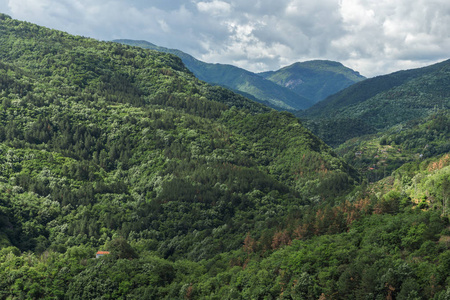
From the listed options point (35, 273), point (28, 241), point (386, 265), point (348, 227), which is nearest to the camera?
point (386, 265)

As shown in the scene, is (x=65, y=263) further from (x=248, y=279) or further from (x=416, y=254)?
(x=416, y=254)

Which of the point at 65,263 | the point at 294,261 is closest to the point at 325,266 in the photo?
the point at 294,261

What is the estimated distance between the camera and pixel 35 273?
446 feet

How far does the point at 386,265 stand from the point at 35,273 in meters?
117

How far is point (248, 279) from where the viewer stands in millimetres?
103312

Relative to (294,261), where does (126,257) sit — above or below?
below

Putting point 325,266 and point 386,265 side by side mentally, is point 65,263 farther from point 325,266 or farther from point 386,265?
point 386,265

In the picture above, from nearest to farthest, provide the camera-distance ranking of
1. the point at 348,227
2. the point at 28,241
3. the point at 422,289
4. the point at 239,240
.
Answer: the point at 422,289 → the point at 348,227 → the point at 239,240 → the point at 28,241

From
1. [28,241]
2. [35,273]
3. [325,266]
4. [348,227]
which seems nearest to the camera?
[325,266]

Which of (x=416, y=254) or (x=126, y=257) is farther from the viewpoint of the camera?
(x=126, y=257)

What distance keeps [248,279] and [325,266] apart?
21.3 metres

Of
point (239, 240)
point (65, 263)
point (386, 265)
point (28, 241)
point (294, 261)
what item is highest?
point (386, 265)

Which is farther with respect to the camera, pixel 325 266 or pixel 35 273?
pixel 35 273

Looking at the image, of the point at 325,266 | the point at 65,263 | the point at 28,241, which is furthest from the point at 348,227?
the point at 28,241
